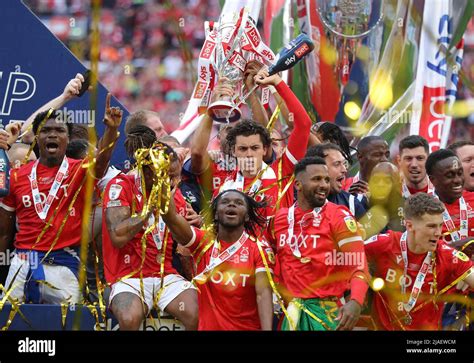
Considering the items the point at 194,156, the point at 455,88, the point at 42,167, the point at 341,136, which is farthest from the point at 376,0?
the point at 42,167

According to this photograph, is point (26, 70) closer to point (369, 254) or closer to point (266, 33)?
point (266, 33)

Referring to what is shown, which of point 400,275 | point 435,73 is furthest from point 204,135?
point 435,73

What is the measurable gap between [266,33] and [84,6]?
2.09m

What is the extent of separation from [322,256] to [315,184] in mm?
477

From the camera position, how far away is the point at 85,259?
26.4ft

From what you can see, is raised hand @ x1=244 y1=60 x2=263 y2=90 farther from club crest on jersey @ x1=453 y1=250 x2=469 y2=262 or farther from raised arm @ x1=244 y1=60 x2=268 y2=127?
club crest on jersey @ x1=453 y1=250 x2=469 y2=262

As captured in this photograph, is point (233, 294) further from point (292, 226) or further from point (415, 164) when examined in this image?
point (415, 164)

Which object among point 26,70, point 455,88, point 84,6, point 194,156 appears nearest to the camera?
point 194,156

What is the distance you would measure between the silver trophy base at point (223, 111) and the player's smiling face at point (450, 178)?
4.54 feet

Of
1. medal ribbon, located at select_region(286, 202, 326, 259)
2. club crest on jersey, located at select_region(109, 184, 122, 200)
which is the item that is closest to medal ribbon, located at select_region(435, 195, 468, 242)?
medal ribbon, located at select_region(286, 202, 326, 259)

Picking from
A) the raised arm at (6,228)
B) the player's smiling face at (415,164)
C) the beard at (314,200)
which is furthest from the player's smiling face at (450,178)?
the raised arm at (6,228)

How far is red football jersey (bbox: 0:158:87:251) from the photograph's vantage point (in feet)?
26.1

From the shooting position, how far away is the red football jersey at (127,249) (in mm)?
7695
